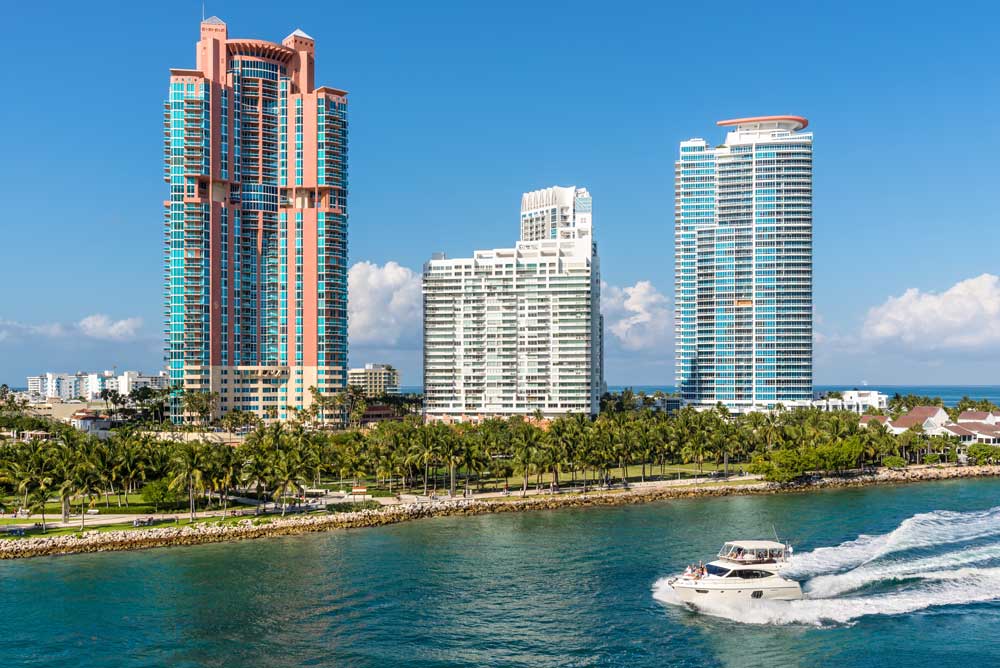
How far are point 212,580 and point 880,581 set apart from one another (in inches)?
2605

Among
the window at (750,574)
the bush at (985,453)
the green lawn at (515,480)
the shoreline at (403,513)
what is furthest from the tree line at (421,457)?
the window at (750,574)

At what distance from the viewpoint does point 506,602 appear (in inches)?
3184

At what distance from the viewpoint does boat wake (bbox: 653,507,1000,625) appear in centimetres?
7712

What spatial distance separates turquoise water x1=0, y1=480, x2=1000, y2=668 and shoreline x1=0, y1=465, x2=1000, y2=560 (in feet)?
13.7

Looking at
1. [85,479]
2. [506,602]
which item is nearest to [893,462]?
[506,602]

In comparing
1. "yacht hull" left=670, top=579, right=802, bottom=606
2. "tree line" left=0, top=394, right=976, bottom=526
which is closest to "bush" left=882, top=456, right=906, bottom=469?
"tree line" left=0, top=394, right=976, bottom=526

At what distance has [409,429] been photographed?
541ft

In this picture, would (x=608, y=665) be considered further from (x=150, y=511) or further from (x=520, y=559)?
(x=150, y=511)

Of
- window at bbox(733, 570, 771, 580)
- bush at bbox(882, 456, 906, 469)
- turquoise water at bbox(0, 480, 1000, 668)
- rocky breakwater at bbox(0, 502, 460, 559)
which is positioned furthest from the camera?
bush at bbox(882, 456, 906, 469)

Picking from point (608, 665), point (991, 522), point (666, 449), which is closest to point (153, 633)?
point (608, 665)

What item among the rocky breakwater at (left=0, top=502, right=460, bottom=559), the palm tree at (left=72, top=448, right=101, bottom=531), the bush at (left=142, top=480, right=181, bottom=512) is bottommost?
the rocky breakwater at (left=0, top=502, right=460, bottom=559)

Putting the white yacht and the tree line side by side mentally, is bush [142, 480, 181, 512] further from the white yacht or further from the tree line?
the white yacht

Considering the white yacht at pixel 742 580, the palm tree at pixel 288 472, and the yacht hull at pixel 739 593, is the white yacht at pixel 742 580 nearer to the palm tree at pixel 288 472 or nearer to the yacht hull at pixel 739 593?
the yacht hull at pixel 739 593

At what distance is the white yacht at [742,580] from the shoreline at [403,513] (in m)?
52.4
